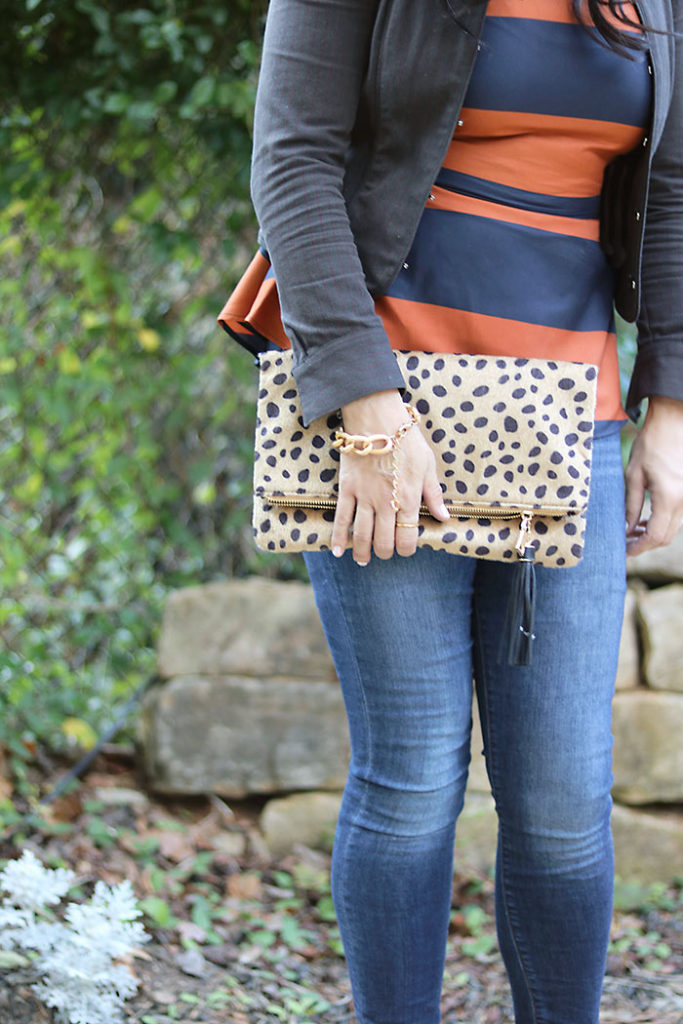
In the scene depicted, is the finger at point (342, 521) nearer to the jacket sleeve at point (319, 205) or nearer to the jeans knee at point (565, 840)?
the jacket sleeve at point (319, 205)

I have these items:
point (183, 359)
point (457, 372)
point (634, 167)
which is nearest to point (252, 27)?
point (183, 359)

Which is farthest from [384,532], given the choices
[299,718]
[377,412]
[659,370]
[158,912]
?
[299,718]

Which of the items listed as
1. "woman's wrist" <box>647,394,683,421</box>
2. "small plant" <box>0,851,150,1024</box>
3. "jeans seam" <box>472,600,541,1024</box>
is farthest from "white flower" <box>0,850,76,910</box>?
"woman's wrist" <box>647,394,683,421</box>

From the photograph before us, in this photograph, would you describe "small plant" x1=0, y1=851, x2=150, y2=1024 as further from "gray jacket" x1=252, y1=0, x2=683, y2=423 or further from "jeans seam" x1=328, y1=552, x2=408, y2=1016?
"gray jacket" x1=252, y1=0, x2=683, y2=423

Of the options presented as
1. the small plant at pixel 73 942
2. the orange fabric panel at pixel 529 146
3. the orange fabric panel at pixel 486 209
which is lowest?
the small plant at pixel 73 942

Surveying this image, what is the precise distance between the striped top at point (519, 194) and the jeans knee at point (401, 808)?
1.77 ft

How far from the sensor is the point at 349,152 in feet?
3.73

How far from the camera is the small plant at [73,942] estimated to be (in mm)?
1500

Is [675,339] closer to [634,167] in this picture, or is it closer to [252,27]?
[634,167]

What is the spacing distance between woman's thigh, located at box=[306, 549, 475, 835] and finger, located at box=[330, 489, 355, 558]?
0.06 m

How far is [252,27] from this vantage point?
2.19 metres

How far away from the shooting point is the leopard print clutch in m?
1.11

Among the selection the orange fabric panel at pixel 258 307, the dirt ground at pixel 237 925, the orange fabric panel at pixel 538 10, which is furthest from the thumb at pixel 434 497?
the dirt ground at pixel 237 925

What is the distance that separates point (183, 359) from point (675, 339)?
147 centimetres
